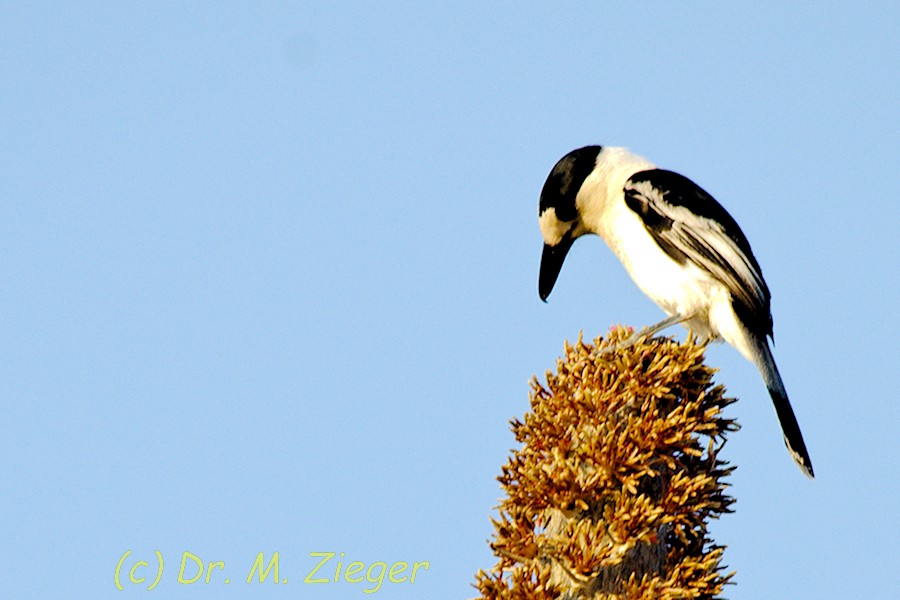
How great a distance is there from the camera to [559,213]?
24.6 ft

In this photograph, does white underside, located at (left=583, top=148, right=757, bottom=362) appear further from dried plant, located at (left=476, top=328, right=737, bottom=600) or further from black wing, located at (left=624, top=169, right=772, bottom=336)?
dried plant, located at (left=476, top=328, right=737, bottom=600)

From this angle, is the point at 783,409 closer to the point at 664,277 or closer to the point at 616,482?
the point at 664,277

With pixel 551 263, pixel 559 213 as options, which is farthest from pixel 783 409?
pixel 559 213

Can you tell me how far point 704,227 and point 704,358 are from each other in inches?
120

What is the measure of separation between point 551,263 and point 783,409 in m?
1.77

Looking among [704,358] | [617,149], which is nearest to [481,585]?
[704,358]

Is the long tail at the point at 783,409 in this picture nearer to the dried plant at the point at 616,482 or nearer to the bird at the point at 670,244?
the bird at the point at 670,244


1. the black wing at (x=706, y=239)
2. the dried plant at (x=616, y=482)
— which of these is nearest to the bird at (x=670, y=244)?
the black wing at (x=706, y=239)

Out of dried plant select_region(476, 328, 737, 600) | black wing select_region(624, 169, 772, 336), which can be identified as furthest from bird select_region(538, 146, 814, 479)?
dried plant select_region(476, 328, 737, 600)

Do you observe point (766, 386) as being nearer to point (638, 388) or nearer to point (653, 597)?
point (638, 388)

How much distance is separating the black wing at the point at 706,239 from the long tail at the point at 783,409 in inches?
6.2

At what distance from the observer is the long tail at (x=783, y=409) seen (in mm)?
6129

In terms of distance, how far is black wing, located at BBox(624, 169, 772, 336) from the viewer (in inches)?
280

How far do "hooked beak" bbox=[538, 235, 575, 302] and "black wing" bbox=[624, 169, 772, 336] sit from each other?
49cm
